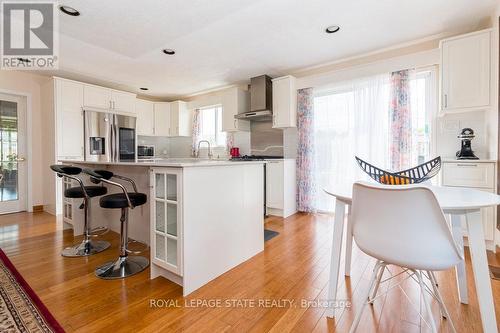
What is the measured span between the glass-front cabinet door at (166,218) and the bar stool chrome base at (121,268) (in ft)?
0.98

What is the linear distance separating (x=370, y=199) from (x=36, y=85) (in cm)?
560

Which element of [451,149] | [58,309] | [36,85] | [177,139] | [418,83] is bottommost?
[58,309]

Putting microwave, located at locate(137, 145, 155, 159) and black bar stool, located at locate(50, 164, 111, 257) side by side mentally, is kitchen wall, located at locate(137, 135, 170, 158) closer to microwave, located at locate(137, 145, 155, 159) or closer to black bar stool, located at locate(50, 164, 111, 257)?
microwave, located at locate(137, 145, 155, 159)

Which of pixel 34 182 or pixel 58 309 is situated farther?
pixel 34 182

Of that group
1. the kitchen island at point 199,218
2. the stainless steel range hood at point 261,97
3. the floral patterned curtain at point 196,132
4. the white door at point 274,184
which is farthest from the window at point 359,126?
the floral patterned curtain at point 196,132

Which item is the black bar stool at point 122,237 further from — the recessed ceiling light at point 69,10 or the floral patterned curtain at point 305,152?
the floral patterned curtain at point 305,152

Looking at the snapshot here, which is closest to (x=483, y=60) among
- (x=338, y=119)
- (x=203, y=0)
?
(x=338, y=119)

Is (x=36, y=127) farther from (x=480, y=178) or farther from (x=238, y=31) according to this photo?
(x=480, y=178)

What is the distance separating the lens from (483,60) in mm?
2357

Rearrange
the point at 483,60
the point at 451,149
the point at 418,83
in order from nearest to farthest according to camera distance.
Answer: the point at 483,60 → the point at 451,149 → the point at 418,83

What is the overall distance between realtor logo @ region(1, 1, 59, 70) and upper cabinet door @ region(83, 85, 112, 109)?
57cm

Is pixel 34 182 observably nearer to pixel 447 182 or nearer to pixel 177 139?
pixel 177 139

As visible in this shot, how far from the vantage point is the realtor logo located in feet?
7.43

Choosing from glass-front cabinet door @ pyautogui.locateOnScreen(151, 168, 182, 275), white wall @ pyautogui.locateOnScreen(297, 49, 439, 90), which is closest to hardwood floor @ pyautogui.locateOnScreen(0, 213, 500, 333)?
glass-front cabinet door @ pyautogui.locateOnScreen(151, 168, 182, 275)
